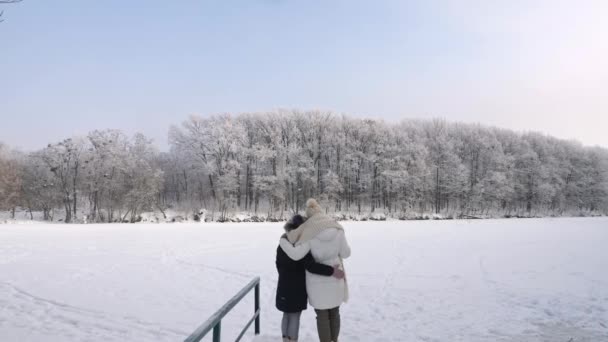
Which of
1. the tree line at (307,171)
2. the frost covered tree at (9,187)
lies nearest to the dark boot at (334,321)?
the tree line at (307,171)

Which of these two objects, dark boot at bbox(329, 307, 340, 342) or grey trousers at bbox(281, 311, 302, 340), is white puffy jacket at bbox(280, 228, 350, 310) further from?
grey trousers at bbox(281, 311, 302, 340)

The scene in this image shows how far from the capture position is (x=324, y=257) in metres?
4.03

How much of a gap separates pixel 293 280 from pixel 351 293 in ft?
17.3

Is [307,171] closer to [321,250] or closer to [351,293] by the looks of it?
[351,293]

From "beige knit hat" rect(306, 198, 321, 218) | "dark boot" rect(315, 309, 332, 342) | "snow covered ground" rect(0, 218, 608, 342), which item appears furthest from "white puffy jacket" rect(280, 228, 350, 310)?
"snow covered ground" rect(0, 218, 608, 342)

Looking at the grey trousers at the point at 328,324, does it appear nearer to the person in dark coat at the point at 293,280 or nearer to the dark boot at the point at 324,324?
the dark boot at the point at 324,324

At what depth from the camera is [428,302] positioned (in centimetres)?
830

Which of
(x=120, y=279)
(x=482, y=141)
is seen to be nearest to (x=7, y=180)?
(x=120, y=279)

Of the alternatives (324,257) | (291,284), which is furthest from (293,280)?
(324,257)

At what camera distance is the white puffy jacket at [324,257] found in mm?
3992

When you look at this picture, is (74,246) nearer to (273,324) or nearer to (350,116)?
(273,324)

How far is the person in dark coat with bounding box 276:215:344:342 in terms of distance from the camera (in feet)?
13.3

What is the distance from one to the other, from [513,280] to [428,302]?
12.0 ft

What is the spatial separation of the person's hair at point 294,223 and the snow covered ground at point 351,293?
180cm
